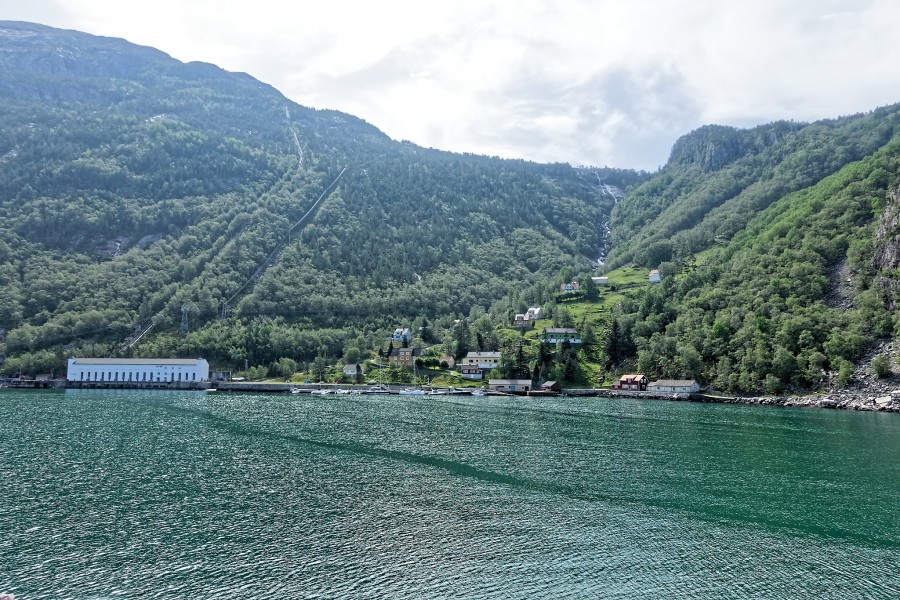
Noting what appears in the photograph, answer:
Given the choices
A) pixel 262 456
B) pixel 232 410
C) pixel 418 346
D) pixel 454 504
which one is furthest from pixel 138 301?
pixel 454 504

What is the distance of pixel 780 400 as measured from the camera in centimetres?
9806

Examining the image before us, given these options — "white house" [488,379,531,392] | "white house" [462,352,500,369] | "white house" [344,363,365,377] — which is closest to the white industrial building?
"white house" [344,363,365,377]

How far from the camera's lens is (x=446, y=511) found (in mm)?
35688

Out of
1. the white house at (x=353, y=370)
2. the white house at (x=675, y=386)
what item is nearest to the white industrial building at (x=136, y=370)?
the white house at (x=353, y=370)

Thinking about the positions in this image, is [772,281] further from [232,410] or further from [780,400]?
[232,410]

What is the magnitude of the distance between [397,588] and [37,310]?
166904 millimetres

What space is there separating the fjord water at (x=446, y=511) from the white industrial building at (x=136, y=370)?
68058 millimetres

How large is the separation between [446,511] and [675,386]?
287 feet

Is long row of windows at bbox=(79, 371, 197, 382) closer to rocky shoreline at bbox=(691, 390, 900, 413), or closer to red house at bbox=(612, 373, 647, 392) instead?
red house at bbox=(612, 373, 647, 392)

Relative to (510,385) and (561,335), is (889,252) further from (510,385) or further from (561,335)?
(510,385)

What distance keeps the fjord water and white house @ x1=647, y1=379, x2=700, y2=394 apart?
4202 centimetres

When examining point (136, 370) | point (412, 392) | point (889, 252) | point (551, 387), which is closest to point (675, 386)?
point (551, 387)

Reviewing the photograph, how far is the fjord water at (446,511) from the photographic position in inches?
1032

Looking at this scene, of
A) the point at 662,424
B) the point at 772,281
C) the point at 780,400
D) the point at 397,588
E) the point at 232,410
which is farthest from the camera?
the point at 772,281
